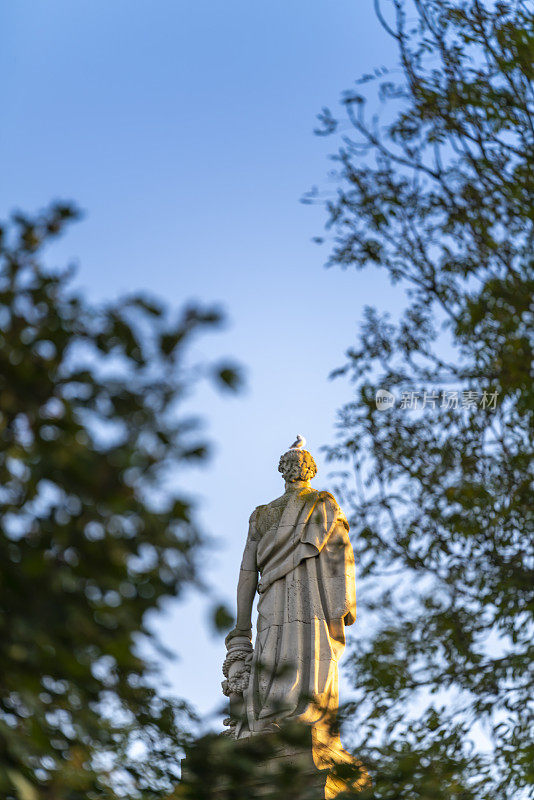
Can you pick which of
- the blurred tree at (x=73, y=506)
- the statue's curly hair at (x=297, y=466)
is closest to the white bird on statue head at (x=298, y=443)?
the statue's curly hair at (x=297, y=466)

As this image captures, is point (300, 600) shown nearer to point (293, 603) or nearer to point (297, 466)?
point (293, 603)

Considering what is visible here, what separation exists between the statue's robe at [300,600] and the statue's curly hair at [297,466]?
0.17 metres

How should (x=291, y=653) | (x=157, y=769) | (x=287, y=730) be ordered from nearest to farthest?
1. (x=287, y=730)
2. (x=157, y=769)
3. (x=291, y=653)

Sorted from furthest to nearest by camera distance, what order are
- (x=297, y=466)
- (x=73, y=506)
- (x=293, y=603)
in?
(x=297, y=466) < (x=293, y=603) < (x=73, y=506)

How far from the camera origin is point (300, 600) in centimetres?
860

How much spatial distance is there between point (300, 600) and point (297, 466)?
3.98ft

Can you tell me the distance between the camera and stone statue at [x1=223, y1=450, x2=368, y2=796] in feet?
26.7

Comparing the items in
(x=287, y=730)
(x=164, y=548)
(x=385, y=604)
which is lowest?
(x=287, y=730)

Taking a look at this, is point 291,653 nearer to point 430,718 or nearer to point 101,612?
point 430,718

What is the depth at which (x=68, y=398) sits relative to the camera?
3682 millimetres

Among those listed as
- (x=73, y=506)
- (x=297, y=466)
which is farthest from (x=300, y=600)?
(x=73, y=506)

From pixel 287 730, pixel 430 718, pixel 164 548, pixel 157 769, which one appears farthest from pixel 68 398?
pixel 430 718

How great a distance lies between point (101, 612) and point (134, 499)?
0.34 m

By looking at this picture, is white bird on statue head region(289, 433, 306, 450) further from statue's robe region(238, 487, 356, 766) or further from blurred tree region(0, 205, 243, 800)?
blurred tree region(0, 205, 243, 800)
